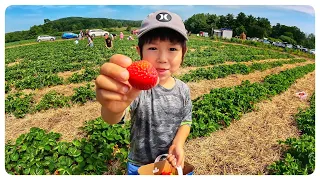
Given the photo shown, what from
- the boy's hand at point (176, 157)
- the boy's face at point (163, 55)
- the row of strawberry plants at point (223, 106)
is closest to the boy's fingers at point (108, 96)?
the boy's face at point (163, 55)

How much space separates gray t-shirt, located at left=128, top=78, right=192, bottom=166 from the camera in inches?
54.6

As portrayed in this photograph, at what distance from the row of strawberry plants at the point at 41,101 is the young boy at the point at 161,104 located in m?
2.50

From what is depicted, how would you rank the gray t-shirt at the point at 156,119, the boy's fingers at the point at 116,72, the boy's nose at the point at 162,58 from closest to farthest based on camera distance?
the boy's fingers at the point at 116,72 < the boy's nose at the point at 162,58 < the gray t-shirt at the point at 156,119

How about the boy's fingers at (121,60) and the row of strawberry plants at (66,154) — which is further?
the row of strawberry plants at (66,154)

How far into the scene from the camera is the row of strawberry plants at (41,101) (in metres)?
3.62

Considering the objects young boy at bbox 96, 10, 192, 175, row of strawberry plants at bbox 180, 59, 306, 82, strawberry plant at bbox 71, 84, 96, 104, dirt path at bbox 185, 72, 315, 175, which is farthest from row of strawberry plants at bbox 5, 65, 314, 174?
row of strawberry plants at bbox 180, 59, 306, 82

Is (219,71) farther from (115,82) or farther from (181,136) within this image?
(115,82)

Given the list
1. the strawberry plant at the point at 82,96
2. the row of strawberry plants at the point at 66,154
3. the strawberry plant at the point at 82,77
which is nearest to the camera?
the row of strawberry plants at the point at 66,154

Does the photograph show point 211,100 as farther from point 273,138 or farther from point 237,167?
point 237,167

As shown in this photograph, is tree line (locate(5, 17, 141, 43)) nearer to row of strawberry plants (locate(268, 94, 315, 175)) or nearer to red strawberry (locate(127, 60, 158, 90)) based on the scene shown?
row of strawberry plants (locate(268, 94, 315, 175))

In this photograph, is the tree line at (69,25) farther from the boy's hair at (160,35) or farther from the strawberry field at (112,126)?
the boy's hair at (160,35)

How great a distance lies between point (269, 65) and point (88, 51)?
488 centimetres

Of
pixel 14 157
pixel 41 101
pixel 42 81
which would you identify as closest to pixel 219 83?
pixel 42 81

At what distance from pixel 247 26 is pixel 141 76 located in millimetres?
4948
